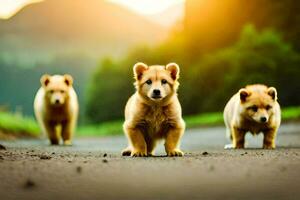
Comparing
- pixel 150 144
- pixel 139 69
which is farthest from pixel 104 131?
pixel 139 69

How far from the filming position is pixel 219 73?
4362 centimetres

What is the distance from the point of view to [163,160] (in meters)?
9.23

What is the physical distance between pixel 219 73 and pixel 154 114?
33809mm

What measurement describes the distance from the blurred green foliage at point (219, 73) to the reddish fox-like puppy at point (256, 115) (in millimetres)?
24246

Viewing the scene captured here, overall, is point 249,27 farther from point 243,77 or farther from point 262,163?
point 262,163

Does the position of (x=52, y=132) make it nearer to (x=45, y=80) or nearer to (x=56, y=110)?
(x=56, y=110)

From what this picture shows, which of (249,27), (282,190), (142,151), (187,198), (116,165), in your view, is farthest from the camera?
(249,27)

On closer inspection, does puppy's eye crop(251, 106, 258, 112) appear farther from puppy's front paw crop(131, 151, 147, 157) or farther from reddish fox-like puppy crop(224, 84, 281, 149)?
puppy's front paw crop(131, 151, 147, 157)

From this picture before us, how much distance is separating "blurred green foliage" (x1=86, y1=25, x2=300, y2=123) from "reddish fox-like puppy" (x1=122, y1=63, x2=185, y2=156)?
89.3ft

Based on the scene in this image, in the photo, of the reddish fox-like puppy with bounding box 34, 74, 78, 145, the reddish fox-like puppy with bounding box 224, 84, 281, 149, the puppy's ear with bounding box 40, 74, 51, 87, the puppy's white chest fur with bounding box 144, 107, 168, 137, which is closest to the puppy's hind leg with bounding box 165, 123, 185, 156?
the puppy's white chest fur with bounding box 144, 107, 168, 137

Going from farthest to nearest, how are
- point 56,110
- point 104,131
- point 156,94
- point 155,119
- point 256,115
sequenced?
point 104,131 → point 56,110 → point 256,115 → point 155,119 → point 156,94

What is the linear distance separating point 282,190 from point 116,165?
254 centimetres

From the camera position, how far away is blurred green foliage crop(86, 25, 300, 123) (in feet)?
130

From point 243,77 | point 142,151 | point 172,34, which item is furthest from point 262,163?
point 172,34
